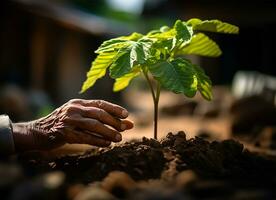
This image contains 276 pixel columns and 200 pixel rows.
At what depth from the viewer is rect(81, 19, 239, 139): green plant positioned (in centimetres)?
263

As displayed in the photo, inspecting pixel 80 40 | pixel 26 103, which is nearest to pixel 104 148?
pixel 26 103

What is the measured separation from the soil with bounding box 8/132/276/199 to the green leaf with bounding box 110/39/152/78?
1.28 ft

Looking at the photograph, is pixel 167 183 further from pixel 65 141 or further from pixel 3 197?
pixel 65 141

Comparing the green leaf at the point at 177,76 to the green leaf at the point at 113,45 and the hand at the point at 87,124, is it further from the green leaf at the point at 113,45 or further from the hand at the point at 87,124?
the hand at the point at 87,124

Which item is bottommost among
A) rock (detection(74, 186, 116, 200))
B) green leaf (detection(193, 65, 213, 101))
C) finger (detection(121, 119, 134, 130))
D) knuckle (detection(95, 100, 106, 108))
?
rock (detection(74, 186, 116, 200))

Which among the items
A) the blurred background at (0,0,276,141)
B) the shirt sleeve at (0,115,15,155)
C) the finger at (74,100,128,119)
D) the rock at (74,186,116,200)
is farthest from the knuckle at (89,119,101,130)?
the blurred background at (0,0,276,141)

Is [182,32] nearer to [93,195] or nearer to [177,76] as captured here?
[177,76]

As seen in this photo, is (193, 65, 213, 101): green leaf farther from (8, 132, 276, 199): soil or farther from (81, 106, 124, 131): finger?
(81, 106, 124, 131): finger

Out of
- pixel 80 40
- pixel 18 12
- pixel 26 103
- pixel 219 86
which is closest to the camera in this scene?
pixel 26 103

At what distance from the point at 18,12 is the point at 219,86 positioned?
5835 millimetres

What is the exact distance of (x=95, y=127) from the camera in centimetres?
278

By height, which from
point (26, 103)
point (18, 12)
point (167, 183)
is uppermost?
point (18, 12)

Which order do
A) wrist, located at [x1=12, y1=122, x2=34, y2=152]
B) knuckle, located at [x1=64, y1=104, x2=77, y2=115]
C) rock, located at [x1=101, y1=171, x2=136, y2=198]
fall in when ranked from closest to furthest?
rock, located at [x1=101, y1=171, x2=136, y2=198] → knuckle, located at [x1=64, y1=104, x2=77, y2=115] → wrist, located at [x1=12, y1=122, x2=34, y2=152]

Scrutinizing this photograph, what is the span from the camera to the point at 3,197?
1.85 metres
